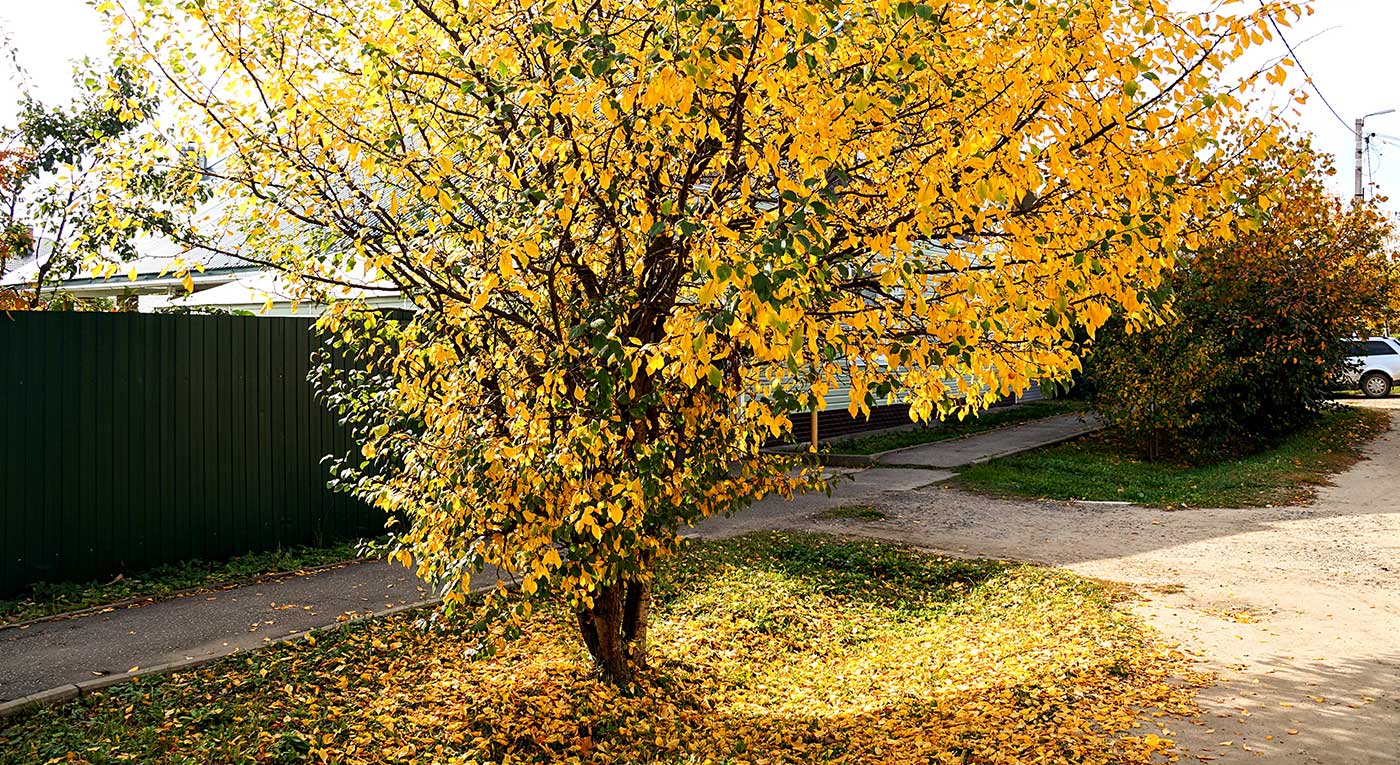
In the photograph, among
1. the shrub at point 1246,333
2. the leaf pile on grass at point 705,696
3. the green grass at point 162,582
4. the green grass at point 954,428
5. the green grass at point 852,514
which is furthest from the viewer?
the green grass at point 954,428

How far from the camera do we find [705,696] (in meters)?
5.33

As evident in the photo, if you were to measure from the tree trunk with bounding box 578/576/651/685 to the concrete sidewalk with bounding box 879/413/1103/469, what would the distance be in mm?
9679

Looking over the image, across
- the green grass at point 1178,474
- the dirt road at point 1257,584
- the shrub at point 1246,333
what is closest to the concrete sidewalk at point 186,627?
the dirt road at point 1257,584

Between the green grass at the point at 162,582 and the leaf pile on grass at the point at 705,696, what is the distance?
1.76 metres

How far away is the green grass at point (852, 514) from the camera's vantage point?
10312mm

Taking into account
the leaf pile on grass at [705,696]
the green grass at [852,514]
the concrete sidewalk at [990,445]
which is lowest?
the leaf pile on grass at [705,696]

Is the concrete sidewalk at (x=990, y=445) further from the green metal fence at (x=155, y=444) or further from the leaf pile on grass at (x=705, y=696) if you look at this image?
the green metal fence at (x=155, y=444)

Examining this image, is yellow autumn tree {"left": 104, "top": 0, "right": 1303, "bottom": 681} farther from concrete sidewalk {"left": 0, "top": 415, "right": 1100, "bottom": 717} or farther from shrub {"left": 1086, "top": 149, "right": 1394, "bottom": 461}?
shrub {"left": 1086, "top": 149, "right": 1394, "bottom": 461}

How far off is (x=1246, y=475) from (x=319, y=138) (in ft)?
41.7

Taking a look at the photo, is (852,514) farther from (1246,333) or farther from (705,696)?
(1246,333)

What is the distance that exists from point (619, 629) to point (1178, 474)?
37.3 feet

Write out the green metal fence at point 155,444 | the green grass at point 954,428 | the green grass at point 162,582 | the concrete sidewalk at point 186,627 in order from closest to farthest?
the concrete sidewalk at point 186,627, the green grass at point 162,582, the green metal fence at point 155,444, the green grass at point 954,428

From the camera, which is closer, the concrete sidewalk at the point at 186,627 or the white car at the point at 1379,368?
the concrete sidewalk at the point at 186,627

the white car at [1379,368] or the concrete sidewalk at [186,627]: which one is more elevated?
the white car at [1379,368]
